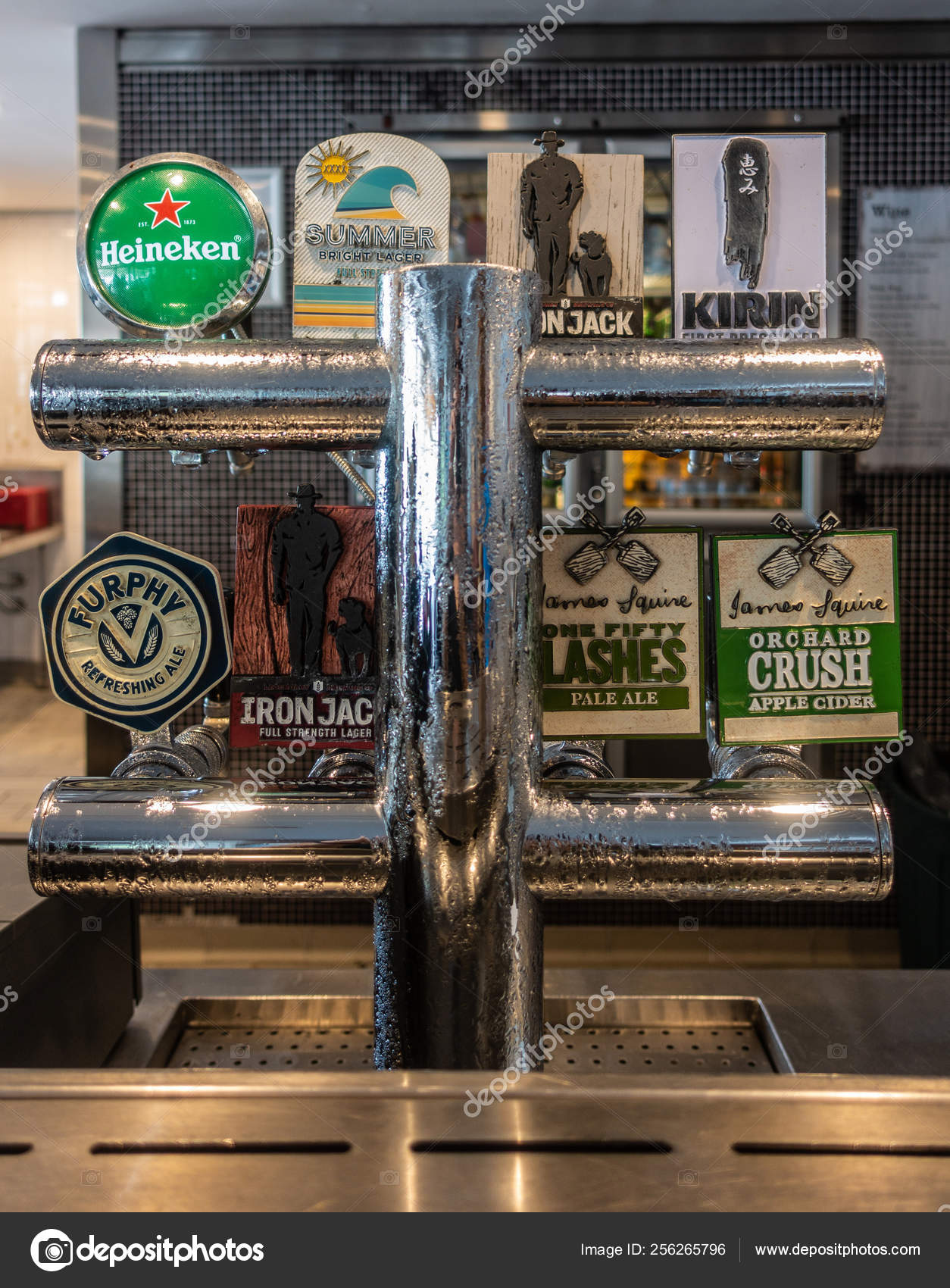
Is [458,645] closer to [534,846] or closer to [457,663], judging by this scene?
[457,663]

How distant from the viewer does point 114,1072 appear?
55cm

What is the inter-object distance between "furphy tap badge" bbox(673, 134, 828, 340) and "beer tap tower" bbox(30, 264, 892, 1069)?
0.16 meters

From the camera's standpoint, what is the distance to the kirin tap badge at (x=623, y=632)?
0.70 metres

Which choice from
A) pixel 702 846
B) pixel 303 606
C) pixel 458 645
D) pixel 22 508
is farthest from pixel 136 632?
pixel 22 508

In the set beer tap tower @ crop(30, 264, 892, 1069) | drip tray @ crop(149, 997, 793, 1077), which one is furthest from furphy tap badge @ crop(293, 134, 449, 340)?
drip tray @ crop(149, 997, 793, 1077)

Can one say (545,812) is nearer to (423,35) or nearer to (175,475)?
(175,475)

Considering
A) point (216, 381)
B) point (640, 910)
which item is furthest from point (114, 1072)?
point (640, 910)

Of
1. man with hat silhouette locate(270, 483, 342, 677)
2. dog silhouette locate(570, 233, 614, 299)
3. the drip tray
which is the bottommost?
the drip tray

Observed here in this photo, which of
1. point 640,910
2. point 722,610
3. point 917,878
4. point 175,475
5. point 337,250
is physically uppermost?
point 175,475

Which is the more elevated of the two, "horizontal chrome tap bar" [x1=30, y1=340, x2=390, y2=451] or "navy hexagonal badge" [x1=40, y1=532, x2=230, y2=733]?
"horizontal chrome tap bar" [x1=30, y1=340, x2=390, y2=451]

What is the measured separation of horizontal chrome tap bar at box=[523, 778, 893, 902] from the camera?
583mm

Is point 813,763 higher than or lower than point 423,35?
lower

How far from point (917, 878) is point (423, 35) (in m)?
3.22

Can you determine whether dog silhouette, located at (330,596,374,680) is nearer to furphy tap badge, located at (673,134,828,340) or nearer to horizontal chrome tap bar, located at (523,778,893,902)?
horizontal chrome tap bar, located at (523,778,893,902)
